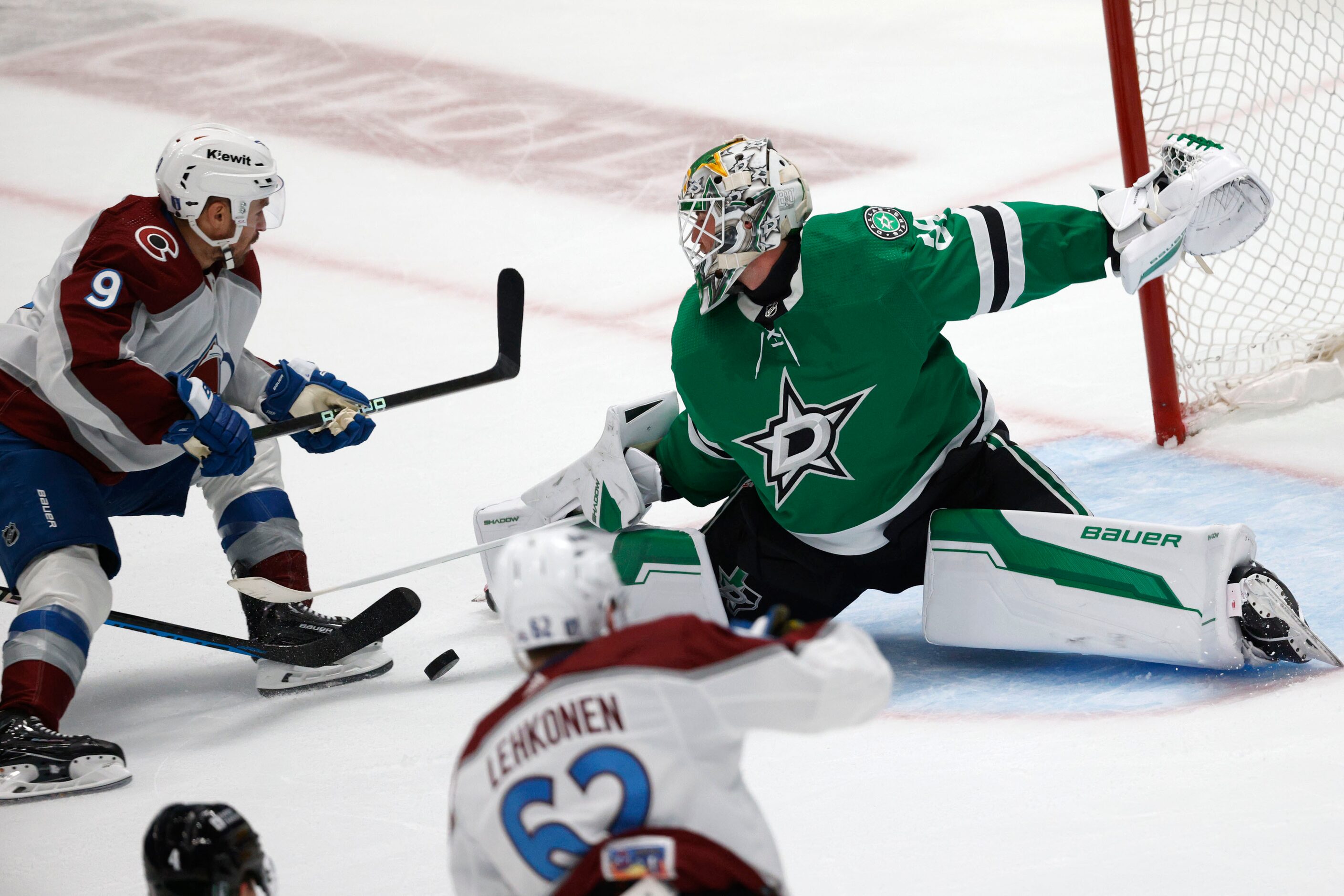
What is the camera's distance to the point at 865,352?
3.13 m

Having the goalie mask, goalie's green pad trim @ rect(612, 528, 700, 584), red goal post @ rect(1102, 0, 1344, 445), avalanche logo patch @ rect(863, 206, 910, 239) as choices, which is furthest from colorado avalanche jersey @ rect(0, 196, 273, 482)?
red goal post @ rect(1102, 0, 1344, 445)

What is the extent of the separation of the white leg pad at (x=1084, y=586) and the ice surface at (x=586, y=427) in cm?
7

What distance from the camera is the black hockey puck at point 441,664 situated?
11.7 ft

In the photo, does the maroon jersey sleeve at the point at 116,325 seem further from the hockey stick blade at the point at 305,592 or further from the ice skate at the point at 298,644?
the ice skate at the point at 298,644

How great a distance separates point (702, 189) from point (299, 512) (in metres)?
2.03

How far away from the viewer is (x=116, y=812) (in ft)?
10.1

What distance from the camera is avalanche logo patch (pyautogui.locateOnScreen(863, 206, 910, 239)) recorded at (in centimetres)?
316

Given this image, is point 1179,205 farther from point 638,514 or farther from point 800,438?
point 638,514

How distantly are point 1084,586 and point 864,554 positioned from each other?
446mm

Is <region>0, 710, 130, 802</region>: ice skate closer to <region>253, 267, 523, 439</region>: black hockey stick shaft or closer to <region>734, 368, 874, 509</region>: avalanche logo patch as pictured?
<region>253, 267, 523, 439</region>: black hockey stick shaft

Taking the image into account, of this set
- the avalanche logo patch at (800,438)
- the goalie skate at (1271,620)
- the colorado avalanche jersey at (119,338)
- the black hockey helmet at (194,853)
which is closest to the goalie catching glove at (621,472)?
the avalanche logo patch at (800,438)

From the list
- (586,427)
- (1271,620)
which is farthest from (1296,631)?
(586,427)

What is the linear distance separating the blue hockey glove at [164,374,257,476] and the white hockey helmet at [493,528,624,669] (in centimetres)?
176

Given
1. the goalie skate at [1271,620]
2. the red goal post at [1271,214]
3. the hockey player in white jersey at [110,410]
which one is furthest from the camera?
the red goal post at [1271,214]
